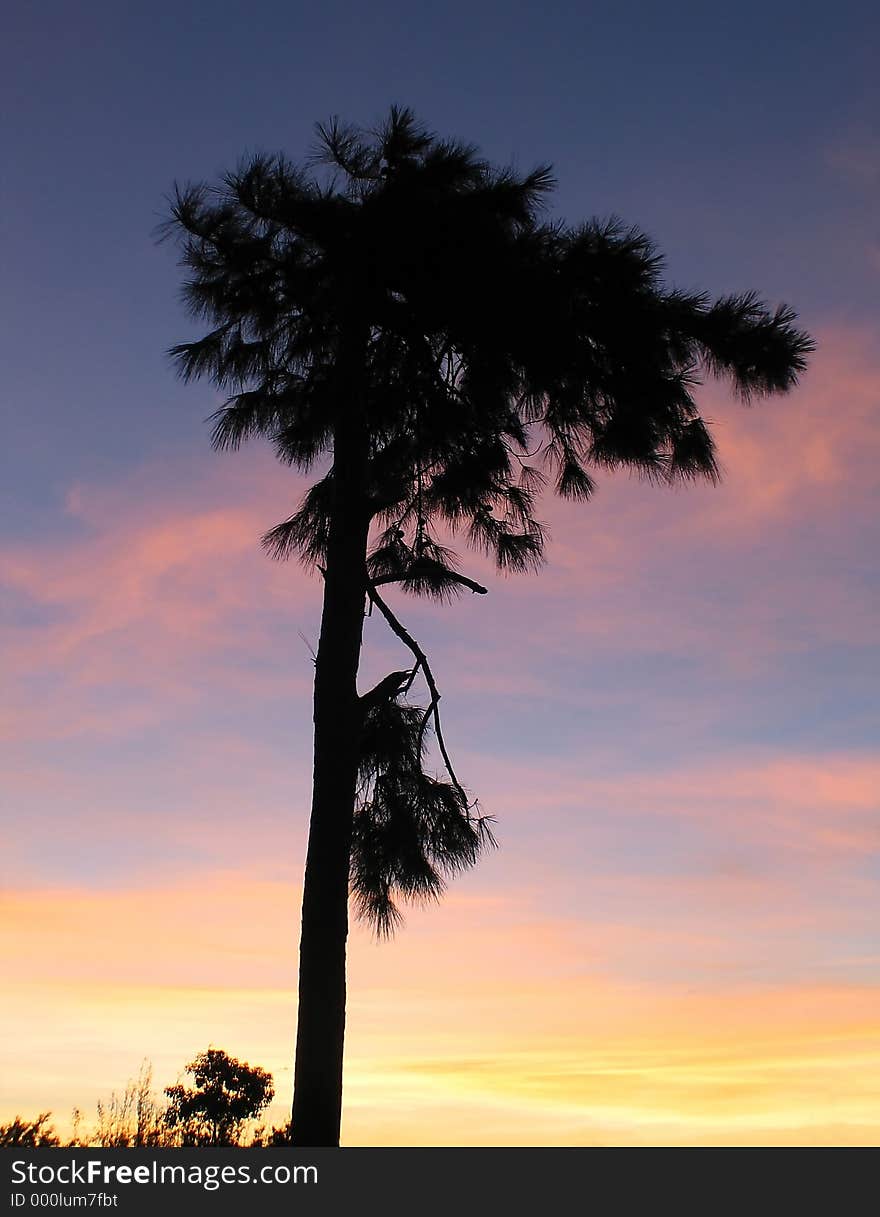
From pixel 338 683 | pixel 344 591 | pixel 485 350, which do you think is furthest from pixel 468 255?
pixel 338 683

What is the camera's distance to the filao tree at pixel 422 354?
411 inches

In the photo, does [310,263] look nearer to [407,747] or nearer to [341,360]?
[341,360]

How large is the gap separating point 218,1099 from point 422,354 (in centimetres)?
931

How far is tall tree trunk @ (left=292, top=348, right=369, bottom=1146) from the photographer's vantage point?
8.50 meters

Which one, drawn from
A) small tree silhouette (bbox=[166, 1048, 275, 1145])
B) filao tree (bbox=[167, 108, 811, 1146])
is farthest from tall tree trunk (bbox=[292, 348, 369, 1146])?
small tree silhouette (bbox=[166, 1048, 275, 1145])

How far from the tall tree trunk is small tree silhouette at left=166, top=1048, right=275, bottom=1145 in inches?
223

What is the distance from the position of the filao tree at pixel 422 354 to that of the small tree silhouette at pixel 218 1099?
17.6ft

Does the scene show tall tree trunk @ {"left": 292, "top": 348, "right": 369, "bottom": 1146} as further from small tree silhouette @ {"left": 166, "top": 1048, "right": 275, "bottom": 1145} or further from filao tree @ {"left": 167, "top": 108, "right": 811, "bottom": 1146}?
small tree silhouette @ {"left": 166, "top": 1048, "right": 275, "bottom": 1145}

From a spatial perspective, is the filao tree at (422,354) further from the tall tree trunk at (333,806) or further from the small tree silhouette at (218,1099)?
the small tree silhouette at (218,1099)

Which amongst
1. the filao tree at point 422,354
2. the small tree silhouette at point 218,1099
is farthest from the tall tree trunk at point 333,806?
the small tree silhouette at point 218,1099

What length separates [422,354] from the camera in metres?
10.9

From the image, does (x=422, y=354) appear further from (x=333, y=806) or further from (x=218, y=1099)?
(x=218, y=1099)

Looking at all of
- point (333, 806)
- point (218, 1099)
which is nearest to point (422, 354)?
point (333, 806)

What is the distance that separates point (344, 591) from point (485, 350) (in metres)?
2.73
